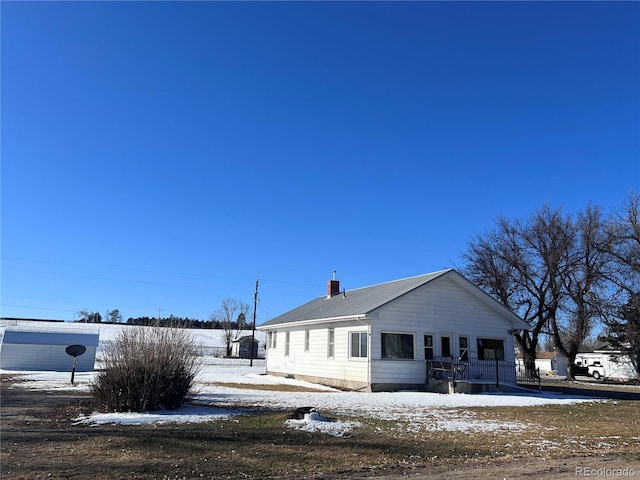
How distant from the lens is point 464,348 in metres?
22.7

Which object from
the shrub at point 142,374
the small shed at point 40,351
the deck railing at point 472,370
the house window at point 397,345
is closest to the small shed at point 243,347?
the small shed at point 40,351

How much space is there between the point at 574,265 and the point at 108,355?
31.5 m

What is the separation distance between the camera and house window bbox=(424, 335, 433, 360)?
21766 mm

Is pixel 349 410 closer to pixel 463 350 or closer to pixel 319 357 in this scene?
pixel 463 350

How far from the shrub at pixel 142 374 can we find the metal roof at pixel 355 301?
31.6 ft

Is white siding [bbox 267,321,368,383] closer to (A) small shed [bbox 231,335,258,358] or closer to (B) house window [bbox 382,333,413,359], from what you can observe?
(B) house window [bbox 382,333,413,359]

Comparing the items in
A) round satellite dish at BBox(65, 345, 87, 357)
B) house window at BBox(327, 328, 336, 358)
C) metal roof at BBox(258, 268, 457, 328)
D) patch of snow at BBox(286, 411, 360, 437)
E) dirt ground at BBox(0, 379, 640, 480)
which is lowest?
dirt ground at BBox(0, 379, 640, 480)

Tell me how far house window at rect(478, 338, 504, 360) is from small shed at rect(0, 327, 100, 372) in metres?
23.9

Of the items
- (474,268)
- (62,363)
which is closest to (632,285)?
(474,268)

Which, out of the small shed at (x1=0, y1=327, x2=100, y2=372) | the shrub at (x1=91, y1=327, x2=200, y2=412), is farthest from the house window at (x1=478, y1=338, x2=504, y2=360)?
the small shed at (x1=0, y1=327, x2=100, y2=372)

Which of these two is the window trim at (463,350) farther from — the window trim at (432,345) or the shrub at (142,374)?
the shrub at (142,374)

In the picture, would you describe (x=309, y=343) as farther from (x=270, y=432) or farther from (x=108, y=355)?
(x=270, y=432)

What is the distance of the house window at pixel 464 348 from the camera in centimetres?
2243

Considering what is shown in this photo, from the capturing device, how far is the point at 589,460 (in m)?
7.65
